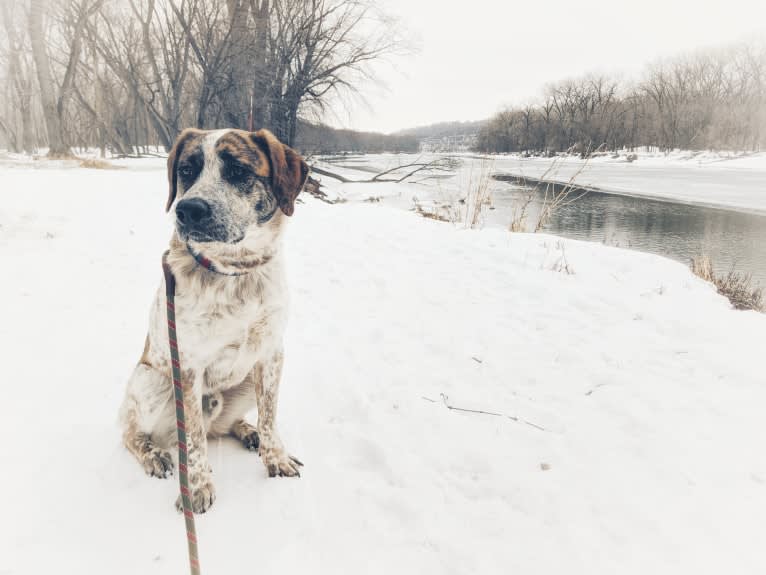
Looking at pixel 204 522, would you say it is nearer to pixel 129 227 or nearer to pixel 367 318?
pixel 367 318

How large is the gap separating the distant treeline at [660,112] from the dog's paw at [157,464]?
55.9 m

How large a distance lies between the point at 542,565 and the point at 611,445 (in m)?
0.95

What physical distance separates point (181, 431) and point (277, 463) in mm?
686

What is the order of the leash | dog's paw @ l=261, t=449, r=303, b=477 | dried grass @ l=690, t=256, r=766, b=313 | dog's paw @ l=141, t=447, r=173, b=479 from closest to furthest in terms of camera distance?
1. the leash
2. dog's paw @ l=141, t=447, r=173, b=479
3. dog's paw @ l=261, t=449, r=303, b=477
4. dried grass @ l=690, t=256, r=766, b=313

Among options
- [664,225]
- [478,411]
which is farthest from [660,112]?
[478,411]

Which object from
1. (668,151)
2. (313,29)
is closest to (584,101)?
(668,151)

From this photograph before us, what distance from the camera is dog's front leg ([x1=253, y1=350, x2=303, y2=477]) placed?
2102mm

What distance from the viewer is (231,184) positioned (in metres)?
1.94

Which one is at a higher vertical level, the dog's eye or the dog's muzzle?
the dog's eye

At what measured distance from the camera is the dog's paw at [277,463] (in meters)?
A: 2.10

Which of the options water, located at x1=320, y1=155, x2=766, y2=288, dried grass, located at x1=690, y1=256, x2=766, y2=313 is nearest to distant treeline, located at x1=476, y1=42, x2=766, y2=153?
water, located at x1=320, y1=155, x2=766, y2=288

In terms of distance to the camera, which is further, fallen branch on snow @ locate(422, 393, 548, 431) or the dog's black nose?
fallen branch on snow @ locate(422, 393, 548, 431)

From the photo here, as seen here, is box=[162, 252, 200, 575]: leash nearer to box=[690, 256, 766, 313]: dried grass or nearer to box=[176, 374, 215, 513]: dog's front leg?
box=[176, 374, 215, 513]: dog's front leg

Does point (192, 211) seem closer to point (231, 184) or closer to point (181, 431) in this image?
point (231, 184)
